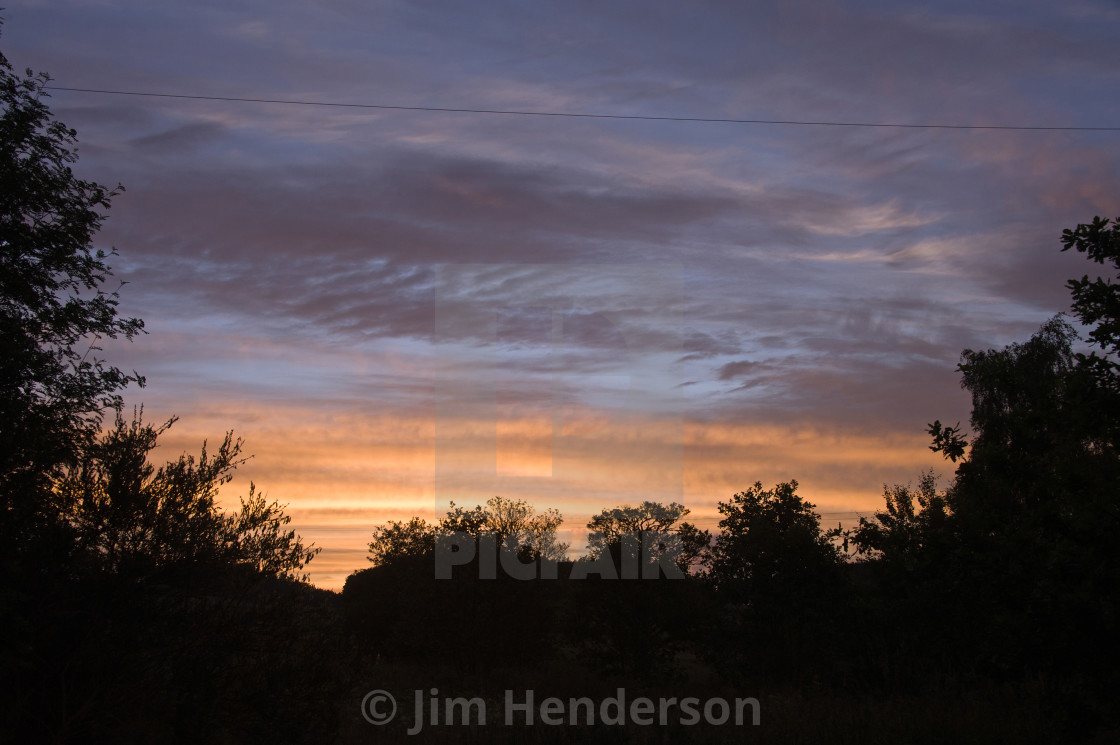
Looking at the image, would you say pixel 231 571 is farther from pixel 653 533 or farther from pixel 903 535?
pixel 653 533

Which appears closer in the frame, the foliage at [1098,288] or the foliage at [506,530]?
the foliage at [1098,288]

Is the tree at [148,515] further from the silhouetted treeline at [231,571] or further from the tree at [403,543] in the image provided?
the tree at [403,543]

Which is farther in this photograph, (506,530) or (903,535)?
(506,530)

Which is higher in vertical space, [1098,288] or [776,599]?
[1098,288]

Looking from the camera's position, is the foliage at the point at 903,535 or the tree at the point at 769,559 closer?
the foliage at the point at 903,535

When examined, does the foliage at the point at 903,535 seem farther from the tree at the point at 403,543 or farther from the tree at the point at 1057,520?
the tree at the point at 403,543

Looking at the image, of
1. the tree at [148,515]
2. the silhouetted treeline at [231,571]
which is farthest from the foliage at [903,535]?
the tree at [148,515]

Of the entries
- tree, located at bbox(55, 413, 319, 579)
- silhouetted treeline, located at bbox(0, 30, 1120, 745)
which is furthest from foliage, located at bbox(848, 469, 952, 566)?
tree, located at bbox(55, 413, 319, 579)

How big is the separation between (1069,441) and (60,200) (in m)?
14.7

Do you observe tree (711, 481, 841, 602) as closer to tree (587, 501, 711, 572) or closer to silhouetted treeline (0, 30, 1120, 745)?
tree (587, 501, 711, 572)

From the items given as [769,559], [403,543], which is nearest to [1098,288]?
[769,559]

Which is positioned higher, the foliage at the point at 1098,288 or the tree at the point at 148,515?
the foliage at the point at 1098,288

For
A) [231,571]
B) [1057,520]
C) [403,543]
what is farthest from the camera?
[403,543]

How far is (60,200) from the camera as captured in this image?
11.5 meters
